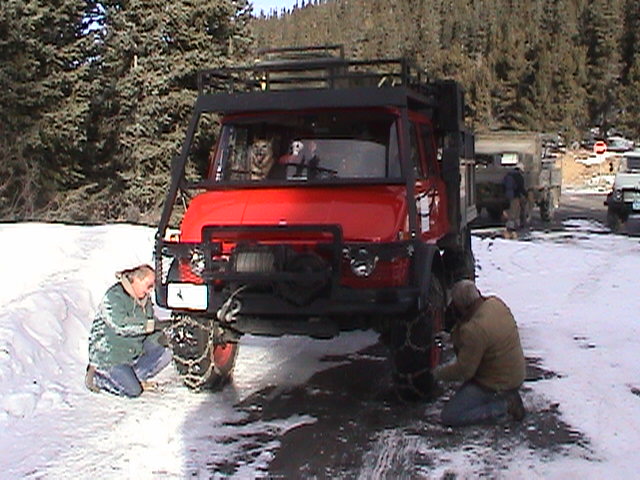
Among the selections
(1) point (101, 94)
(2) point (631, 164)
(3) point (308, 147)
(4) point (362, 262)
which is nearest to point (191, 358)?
(4) point (362, 262)

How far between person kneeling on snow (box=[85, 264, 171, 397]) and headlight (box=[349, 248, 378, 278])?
1758mm

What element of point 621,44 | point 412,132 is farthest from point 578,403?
point 621,44

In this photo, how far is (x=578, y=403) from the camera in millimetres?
7027

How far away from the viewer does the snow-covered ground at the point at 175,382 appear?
18.6 feet

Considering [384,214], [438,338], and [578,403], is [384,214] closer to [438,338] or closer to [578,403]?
[438,338]

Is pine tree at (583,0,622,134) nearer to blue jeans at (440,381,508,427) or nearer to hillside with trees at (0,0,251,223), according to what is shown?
hillside with trees at (0,0,251,223)

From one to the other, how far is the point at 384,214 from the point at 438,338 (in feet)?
4.60

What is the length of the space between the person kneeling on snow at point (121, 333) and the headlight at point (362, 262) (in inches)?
69.2

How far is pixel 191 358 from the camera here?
23.7 feet

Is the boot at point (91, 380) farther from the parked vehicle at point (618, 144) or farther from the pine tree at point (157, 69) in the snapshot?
the parked vehicle at point (618, 144)

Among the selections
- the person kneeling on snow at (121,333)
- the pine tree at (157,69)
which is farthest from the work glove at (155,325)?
the pine tree at (157,69)

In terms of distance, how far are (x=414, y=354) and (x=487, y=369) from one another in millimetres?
585

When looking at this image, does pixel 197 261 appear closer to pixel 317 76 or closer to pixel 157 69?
pixel 317 76

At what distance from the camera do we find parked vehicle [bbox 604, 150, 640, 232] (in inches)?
883
